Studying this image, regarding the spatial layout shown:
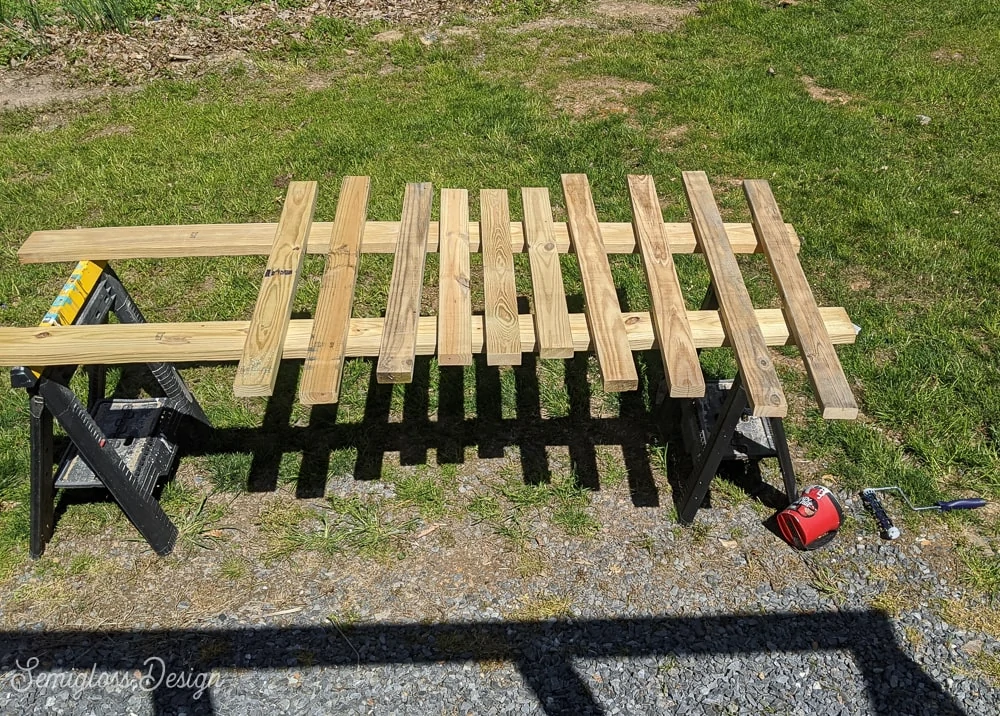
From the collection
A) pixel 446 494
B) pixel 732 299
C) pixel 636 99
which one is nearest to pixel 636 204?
pixel 732 299

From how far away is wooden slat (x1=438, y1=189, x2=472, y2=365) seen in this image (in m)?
2.49

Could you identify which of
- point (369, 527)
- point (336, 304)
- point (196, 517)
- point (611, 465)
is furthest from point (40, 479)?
point (611, 465)

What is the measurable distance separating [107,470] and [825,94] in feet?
24.0

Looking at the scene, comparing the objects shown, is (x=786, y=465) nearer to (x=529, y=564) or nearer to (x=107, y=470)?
(x=529, y=564)

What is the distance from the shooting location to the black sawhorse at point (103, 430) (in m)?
2.71

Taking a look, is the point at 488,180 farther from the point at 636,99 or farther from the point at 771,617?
the point at 771,617

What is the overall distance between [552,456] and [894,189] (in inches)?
158

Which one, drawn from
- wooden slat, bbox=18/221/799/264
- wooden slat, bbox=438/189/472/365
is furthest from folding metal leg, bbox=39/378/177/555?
wooden slat, bbox=438/189/472/365

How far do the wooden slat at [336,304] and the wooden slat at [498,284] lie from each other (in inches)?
21.7

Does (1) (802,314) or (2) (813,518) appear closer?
(1) (802,314)

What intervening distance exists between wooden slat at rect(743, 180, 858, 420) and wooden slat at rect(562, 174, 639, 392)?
66cm

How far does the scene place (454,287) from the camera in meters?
2.78

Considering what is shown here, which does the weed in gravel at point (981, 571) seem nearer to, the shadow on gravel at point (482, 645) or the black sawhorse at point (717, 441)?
the shadow on gravel at point (482, 645)

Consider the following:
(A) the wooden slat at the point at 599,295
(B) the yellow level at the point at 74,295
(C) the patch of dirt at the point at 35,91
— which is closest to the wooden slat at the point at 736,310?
(A) the wooden slat at the point at 599,295
